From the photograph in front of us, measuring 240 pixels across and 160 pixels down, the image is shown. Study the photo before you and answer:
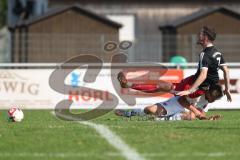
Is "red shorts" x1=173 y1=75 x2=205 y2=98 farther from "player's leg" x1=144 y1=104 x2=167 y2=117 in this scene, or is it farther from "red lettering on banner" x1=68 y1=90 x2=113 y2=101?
"red lettering on banner" x1=68 y1=90 x2=113 y2=101

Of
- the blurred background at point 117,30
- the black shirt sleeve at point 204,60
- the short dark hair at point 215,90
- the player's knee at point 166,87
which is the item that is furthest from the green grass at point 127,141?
the blurred background at point 117,30

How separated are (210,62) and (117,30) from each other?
1724 centimetres

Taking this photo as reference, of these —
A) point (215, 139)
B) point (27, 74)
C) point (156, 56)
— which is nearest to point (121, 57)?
point (156, 56)

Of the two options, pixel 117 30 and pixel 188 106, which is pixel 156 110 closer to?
pixel 188 106

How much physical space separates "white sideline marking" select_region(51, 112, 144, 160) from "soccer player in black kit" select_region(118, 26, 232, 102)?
175 centimetres

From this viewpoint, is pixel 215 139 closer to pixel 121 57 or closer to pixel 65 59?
pixel 121 57

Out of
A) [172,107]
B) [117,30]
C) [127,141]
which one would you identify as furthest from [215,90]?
[117,30]

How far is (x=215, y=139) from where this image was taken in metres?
10.9

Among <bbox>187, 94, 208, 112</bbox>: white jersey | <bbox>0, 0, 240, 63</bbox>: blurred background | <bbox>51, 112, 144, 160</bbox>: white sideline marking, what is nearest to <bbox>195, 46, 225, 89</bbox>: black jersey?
<bbox>187, 94, 208, 112</bbox>: white jersey

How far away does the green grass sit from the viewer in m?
9.59

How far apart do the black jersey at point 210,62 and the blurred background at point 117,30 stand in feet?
36.3

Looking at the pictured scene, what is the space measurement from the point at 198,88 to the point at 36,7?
2935cm

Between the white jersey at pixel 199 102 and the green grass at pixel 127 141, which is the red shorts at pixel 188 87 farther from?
the green grass at pixel 127 141

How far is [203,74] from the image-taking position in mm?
14016
